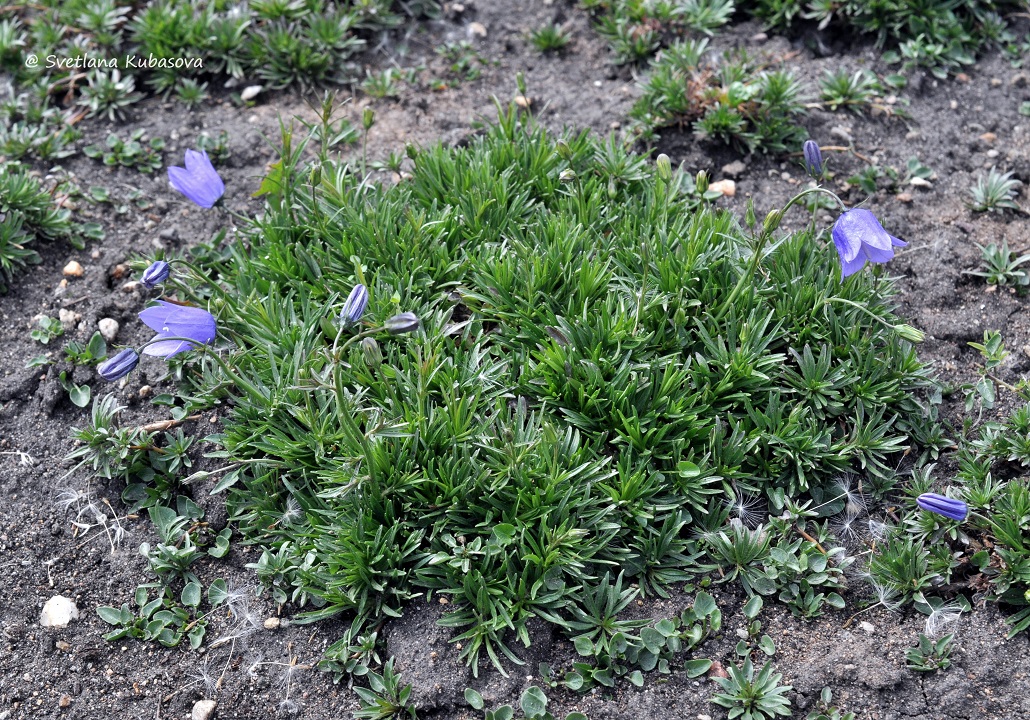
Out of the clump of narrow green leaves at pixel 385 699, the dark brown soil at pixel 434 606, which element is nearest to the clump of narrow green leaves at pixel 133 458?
the dark brown soil at pixel 434 606

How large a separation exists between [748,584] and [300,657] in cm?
150

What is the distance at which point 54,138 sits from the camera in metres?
4.54

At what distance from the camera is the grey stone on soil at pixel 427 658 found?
9.05 feet

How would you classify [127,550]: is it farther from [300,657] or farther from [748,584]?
[748,584]

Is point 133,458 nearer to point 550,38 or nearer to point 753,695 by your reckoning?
point 753,695

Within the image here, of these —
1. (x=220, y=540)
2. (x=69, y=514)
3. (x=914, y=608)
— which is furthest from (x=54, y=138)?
(x=914, y=608)

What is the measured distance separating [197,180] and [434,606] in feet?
6.31

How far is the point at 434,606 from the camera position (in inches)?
116

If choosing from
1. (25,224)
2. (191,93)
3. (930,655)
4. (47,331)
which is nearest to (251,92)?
(191,93)

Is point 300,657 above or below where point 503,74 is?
below

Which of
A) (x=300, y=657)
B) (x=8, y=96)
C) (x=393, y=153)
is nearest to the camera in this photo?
(x=300, y=657)

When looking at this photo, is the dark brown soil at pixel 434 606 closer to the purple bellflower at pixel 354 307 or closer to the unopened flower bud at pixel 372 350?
the unopened flower bud at pixel 372 350

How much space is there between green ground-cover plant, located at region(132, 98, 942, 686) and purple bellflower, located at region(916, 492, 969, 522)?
366mm

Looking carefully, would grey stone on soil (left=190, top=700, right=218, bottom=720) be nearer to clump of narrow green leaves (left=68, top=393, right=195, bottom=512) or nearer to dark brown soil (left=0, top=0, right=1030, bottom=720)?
dark brown soil (left=0, top=0, right=1030, bottom=720)
